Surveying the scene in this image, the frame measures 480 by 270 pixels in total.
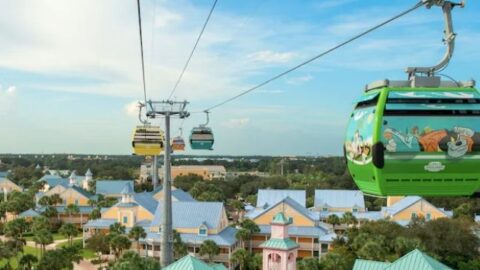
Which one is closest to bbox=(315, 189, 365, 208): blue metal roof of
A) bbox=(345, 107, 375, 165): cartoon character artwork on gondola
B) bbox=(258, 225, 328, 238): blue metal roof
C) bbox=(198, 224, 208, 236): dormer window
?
bbox=(258, 225, 328, 238): blue metal roof

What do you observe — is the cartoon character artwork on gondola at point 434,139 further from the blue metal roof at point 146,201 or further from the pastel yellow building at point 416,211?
the blue metal roof at point 146,201

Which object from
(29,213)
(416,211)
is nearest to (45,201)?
(29,213)

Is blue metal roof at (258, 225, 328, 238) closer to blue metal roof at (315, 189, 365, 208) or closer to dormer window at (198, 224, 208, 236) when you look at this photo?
dormer window at (198, 224, 208, 236)

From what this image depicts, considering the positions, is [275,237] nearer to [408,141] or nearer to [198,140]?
[198,140]

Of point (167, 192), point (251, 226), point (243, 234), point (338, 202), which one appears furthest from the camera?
point (338, 202)

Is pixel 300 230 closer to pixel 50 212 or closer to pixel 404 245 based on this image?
pixel 404 245

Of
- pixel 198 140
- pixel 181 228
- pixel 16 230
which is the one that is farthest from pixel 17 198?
pixel 198 140
